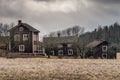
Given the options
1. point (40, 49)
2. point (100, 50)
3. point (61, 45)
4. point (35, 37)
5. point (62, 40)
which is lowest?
point (100, 50)

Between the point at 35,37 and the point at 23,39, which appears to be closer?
the point at 23,39

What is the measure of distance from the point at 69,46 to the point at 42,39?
9.63m

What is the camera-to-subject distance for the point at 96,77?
26.8m

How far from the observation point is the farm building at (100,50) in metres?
100

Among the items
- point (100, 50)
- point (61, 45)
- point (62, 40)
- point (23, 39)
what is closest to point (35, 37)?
point (23, 39)

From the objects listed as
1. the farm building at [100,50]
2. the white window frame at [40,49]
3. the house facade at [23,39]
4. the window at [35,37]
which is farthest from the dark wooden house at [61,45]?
the house facade at [23,39]

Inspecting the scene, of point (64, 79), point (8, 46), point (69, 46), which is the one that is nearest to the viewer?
point (64, 79)

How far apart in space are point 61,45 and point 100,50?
12231mm

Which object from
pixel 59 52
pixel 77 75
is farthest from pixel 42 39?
pixel 77 75

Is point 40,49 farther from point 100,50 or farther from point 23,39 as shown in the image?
point 100,50

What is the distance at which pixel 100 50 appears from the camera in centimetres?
10744

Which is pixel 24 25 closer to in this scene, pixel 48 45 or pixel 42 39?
pixel 48 45

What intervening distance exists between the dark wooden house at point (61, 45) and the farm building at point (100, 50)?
4.87 m

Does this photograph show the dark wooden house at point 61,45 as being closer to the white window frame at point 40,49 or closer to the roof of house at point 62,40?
the roof of house at point 62,40
